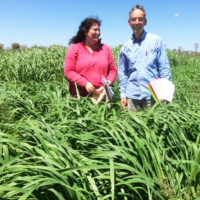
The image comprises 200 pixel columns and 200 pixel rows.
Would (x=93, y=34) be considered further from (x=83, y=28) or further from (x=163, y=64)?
(x=163, y=64)

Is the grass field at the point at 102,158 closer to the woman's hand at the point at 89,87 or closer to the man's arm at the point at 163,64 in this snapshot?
the woman's hand at the point at 89,87

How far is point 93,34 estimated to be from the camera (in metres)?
2.83

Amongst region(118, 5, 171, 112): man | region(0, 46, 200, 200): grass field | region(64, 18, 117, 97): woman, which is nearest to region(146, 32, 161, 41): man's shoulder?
region(118, 5, 171, 112): man

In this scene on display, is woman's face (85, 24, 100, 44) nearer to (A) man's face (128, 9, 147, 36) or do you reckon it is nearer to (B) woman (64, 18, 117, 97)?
(B) woman (64, 18, 117, 97)

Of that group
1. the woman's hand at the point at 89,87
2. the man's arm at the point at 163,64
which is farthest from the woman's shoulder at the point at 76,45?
the man's arm at the point at 163,64

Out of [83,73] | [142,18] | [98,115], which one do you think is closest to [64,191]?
[98,115]

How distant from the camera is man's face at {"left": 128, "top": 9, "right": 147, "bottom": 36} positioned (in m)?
2.59

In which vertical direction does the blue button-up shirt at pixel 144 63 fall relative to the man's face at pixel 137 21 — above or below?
below

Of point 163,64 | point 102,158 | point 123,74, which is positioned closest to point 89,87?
point 123,74

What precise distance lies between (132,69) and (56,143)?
1.51m

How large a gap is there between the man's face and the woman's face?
1.35 feet

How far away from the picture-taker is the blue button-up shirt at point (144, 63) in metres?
2.68

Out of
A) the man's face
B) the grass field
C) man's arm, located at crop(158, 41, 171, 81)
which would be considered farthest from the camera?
man's arm, located at crop(158, 41, 171, 81)

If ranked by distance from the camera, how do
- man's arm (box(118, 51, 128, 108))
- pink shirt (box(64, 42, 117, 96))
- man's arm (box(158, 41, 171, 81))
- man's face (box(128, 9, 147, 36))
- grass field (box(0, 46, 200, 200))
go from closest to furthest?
grass field (box(0, 46, 200, 200)) < man's face (box(128, 9, 147, 36)) < man's arm (box(158, 41, 171, 81)) < pink shirt (box(64, 42, 117, 96)) < man's arm (box(118, 51, 128, 108))
